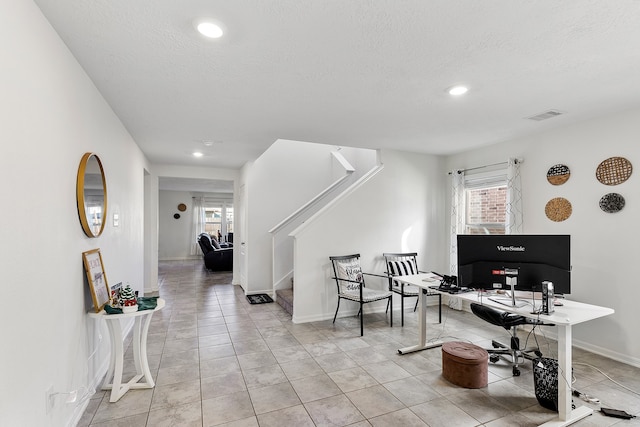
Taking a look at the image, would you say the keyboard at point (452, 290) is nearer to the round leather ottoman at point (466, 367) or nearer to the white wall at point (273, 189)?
the round leather ottoman at point (466, 367)

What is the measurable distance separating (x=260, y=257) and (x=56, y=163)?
4119mm

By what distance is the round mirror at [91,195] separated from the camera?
7.33ft

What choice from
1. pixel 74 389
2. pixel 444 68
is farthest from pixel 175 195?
pixel 444 68

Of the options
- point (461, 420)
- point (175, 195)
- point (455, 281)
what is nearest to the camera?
point (461, 420)

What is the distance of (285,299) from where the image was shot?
4816 millimetres

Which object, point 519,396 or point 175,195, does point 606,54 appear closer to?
point 519,396

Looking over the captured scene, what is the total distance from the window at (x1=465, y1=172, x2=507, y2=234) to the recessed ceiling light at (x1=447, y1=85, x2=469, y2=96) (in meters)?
2.16

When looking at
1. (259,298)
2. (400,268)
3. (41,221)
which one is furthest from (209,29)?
(259,298)

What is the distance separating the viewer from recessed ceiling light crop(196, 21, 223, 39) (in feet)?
5.75

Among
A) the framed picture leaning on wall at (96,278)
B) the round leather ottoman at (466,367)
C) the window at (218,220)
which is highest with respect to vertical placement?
the window at (218,220)

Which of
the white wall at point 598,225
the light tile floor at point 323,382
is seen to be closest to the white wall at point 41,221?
the light tile floor at point 323,382

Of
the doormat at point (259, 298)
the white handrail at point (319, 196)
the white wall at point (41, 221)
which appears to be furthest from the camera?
the white handrail at point (319, 196)

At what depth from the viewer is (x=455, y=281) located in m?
3.04

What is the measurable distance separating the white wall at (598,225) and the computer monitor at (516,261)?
136 cm
